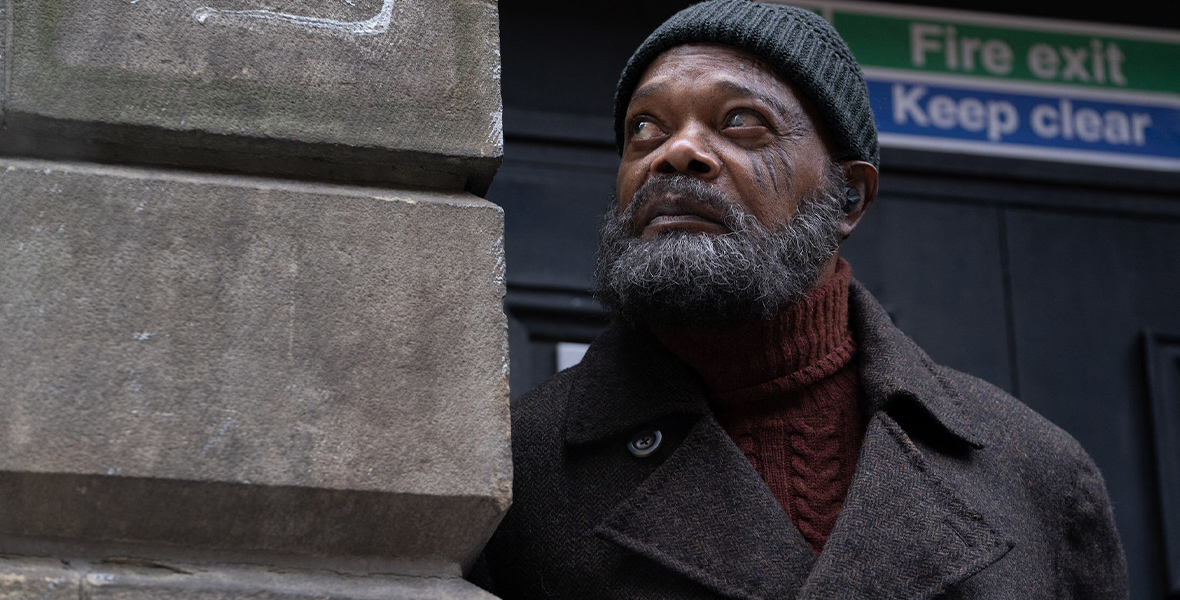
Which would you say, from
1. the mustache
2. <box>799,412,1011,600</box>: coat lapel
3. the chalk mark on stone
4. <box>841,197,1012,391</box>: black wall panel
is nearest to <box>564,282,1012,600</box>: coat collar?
<box>799,412,1011,600</box>: coat lapel

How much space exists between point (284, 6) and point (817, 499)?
1093 mm

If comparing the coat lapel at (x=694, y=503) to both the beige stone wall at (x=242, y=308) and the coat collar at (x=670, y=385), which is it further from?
the beige stone wall at (x=242, y=308)

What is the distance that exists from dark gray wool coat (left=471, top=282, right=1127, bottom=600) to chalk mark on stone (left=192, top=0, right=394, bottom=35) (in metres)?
0.73

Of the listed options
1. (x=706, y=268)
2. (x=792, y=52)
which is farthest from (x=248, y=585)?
(x=792, y=52)

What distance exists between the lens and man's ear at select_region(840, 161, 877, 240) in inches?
108

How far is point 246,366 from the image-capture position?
1.89 metres

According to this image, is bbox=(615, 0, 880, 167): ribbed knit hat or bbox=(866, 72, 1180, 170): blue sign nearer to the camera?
bbox=(615, 0, 880, 167): ribbed knit hat

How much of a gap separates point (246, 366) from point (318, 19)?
509mm

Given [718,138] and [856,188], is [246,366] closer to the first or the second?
[718,138]

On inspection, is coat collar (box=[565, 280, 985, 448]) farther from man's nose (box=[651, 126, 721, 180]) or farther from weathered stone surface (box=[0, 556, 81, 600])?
weathered stone surface (box=[0, 556, 81, 600])

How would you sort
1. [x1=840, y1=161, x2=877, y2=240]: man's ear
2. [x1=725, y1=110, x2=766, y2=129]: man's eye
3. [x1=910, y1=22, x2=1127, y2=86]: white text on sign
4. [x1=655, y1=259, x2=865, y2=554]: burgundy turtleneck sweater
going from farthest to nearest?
[x1=910, y1=22, x2=1127, y2=86]: white text on sign → [x1=840, y1=161, x2=877, y2=240]: man's ear → [x1=725, y1=110, x2=766, y2=129]: man's eye → [x1=655, y1=259, x2=865, y2=554]: burgundy turtleneck sweater

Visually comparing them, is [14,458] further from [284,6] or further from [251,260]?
[284,6]

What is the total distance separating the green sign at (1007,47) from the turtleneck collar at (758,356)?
1.38m

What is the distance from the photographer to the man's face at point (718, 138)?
2.49 m
